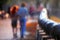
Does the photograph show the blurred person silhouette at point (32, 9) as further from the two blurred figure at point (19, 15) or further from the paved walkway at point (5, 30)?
the paved walkway at point (5, 30)

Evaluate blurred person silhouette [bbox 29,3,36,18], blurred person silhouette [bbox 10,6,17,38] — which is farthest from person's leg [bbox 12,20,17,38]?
blurred person silhouette [bbox 29,3,36,18]

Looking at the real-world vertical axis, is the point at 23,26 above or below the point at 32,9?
below

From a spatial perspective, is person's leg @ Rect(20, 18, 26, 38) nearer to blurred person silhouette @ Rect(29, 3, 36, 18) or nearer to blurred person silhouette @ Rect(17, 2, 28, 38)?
blurred person silhouette @ Rect(17, 2, 28, 38)

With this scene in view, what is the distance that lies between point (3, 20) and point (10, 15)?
0.37 feet

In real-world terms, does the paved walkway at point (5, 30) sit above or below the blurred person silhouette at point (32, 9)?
below

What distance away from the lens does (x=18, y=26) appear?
257 centimetres

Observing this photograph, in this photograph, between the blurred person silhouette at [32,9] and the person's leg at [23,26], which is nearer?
the blurred person silhouette at [32,9]

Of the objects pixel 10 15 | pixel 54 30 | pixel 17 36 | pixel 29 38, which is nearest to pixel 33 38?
pixel 29 38

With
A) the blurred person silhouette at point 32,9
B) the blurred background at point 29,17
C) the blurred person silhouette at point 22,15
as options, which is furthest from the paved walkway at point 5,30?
the blurred person silhouette at point 32,9

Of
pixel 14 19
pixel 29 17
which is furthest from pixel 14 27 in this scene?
pixel 29 17

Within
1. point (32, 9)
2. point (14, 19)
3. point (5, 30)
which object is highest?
point (32, 9)

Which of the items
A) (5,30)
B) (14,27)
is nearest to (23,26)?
(14,27)

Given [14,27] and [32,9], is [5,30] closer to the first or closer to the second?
[14,27]

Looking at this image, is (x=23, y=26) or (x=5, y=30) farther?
(x=23, y=26)
